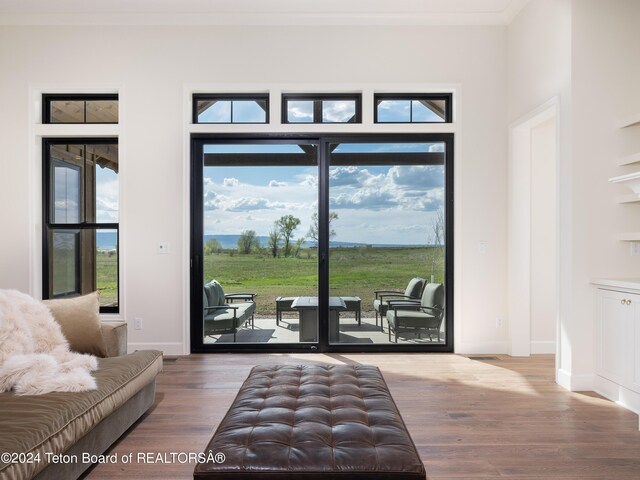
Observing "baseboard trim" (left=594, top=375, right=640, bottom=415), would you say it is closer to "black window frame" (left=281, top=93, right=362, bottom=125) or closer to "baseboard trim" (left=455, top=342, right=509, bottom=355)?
"baseboard trim" (left=455, top=342, right=509, bottom=355)

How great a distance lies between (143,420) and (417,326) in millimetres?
2934

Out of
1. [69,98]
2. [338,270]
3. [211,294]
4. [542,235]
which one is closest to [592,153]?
[542,235]

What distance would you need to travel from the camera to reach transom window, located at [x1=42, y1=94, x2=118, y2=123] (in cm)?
469

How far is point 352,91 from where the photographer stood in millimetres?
4625

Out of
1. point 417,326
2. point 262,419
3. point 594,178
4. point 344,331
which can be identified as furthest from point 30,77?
point 594,178

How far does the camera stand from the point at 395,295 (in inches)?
186

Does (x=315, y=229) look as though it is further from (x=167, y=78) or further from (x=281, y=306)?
(x=167, y=78)

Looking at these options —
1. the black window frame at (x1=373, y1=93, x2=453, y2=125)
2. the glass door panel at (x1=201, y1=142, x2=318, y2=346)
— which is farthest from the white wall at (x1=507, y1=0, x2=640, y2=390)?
the glass door panel at (x1=201, y1=142, x2=318, y2=346)

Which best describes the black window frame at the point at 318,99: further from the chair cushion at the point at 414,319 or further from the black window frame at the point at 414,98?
the chair cushion at the point at 414,319

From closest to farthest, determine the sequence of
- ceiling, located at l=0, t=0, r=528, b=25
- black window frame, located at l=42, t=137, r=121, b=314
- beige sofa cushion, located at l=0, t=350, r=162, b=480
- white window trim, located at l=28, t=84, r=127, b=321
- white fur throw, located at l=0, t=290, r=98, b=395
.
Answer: beige sofa cushion, located at l=0, t=350, r=162, b=480
white fur throw, located at l=0, t=290, r=98, b=395
ceiling, located at l=0, t=0, r=528, b=25
white window trim, located at l=28, t=84, r=127, b=321
black window frame, located at l=42, t=137, r=121, b=314

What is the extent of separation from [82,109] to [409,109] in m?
3.62

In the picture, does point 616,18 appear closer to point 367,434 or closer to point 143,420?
point 367,434

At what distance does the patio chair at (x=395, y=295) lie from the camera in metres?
4.71

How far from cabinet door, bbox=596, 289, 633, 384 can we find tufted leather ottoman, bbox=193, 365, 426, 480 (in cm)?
203
